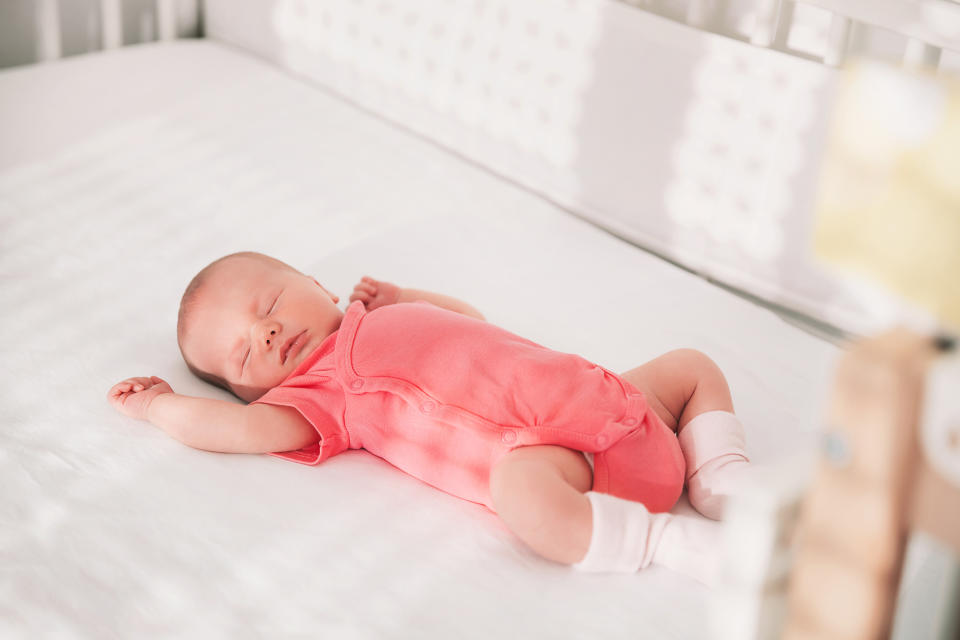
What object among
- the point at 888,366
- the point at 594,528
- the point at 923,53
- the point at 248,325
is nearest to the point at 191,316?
the point at 248,325

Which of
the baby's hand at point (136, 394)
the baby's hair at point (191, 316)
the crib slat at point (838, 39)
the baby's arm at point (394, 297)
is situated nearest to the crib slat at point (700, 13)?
the crib slat at point (838, 39)

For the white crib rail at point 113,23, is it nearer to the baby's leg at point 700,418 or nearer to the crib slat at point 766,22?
the crib slat at point 766,22

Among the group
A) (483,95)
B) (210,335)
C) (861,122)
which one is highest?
(861,122)

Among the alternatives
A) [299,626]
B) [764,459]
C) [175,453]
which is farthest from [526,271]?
[299,626]

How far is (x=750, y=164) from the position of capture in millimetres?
1438

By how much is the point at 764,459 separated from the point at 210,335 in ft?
2.36

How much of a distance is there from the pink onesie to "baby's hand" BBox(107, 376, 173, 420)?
0.47ft

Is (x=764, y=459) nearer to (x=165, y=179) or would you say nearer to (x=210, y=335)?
(x=210, y=335)

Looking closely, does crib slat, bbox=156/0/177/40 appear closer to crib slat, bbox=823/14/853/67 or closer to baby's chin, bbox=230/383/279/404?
baby's chin, bbox=230/383/279/404

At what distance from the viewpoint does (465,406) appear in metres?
1.08

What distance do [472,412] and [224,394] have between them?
38cm

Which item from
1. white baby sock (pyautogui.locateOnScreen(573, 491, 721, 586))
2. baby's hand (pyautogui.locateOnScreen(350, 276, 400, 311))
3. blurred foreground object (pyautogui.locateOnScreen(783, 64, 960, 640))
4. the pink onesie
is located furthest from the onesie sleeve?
blurred foreground object (pyautogui.locateOnScreen(783, 64, 960, 640))

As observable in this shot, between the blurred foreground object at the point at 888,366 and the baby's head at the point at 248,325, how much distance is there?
811 millimetres

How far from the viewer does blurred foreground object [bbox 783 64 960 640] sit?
1.48 ft
